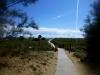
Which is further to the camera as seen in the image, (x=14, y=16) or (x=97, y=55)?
(x=97, y=55)

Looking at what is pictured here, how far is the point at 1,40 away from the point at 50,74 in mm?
4097

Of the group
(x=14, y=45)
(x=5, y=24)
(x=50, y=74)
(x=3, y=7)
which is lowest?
(x=50, y=74)

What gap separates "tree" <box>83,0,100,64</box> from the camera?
2072 cm

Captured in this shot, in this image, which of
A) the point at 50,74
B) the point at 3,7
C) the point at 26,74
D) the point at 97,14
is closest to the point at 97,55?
the point at 97,14

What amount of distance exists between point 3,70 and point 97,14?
29.9 ft

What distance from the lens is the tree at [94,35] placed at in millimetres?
20719

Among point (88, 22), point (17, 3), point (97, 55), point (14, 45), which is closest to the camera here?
point (17, 3)

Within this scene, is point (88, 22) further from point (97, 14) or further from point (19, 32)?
point (19, 32)

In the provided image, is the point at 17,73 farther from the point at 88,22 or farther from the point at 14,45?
the point at 88,22

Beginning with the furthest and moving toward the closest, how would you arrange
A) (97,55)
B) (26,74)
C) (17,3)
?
(97,55), (17,3), (26,74)

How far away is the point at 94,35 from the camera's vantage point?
2197 cm

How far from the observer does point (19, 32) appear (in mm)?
18078

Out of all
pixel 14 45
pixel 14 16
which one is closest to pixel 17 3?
pixel 14 16

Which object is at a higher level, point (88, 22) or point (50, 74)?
point (88, 22)
